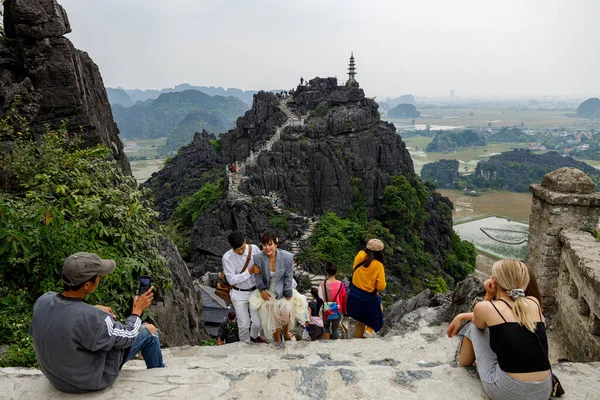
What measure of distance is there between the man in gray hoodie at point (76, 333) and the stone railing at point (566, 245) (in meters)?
5.74

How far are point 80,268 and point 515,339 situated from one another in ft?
12.1

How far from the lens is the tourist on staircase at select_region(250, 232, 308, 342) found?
504 centimetres

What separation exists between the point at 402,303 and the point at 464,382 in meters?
6.01

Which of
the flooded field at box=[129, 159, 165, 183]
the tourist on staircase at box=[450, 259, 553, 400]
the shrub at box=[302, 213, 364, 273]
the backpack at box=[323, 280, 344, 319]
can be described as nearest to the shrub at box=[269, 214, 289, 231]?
the shrub at box=[302, 213, 364, 273]

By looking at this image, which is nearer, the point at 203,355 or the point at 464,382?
the point at 464,382

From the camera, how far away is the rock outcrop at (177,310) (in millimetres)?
6109

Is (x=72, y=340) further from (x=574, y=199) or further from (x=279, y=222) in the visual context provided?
(x=279, y=222)

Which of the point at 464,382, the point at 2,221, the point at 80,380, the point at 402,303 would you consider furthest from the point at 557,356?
the point at 2,221

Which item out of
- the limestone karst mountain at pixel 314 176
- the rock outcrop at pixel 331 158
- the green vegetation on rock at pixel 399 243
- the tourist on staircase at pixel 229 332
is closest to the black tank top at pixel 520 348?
the tourist on staircase at pixel 229 332

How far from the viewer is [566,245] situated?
5941mm

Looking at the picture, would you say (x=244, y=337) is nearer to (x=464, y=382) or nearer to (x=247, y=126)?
(x=464, y=382)

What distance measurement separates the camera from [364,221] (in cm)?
3781

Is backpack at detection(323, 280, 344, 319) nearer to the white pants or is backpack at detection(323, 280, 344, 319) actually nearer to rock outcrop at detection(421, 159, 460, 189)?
the white pants

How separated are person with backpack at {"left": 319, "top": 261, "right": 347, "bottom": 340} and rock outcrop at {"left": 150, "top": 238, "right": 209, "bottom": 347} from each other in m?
2.58
